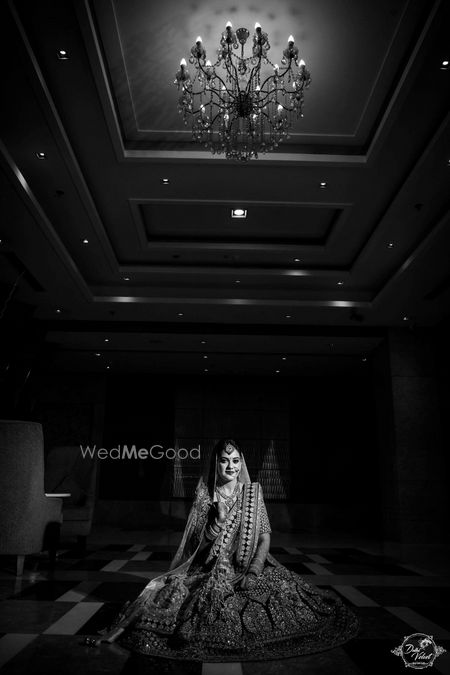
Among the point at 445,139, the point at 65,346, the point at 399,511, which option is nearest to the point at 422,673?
the point at 445,139

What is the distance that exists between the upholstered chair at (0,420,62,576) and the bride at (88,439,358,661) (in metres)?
2.11

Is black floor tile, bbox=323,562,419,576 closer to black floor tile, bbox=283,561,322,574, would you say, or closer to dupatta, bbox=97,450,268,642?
black floor tile, bbox=283,561,322,574

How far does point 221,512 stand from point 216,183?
3916 millimetres

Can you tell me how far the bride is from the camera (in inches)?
95.3

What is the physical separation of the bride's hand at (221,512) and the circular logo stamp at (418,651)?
1073 millimetres

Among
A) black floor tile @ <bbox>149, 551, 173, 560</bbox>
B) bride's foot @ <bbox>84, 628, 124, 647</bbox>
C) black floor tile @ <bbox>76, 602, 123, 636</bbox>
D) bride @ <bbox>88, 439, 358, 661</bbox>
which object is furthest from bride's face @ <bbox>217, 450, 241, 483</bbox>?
black floor tile @ <bbox>149, 551, 173, 560</bbox>

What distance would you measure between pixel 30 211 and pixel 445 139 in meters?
4.36

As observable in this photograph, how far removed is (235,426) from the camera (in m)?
13.0

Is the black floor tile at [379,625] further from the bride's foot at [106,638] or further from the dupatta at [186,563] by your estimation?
the bride's foot at [106,638]

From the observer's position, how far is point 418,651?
256 centimetres

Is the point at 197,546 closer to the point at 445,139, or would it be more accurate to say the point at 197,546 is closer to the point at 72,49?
the point at 72,49

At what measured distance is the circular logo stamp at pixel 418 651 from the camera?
7.89 feet

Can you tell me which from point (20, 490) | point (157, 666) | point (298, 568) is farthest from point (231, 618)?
point (298, 568)

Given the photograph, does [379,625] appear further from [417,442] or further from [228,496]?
[417,442]
